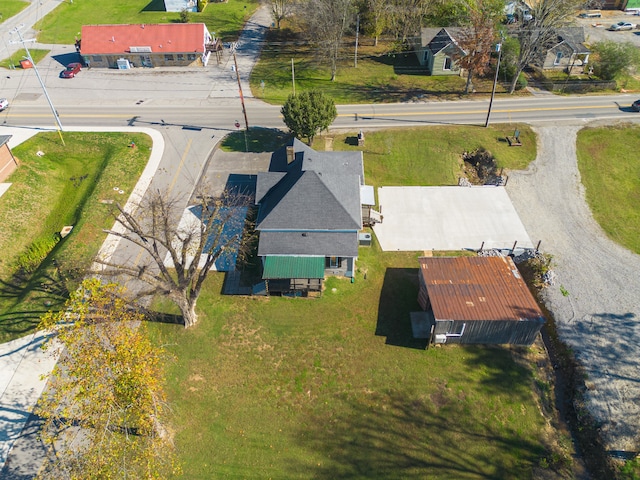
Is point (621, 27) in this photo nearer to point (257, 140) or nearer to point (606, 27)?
point (606, 27)

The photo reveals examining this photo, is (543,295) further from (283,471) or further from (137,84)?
(137,84)

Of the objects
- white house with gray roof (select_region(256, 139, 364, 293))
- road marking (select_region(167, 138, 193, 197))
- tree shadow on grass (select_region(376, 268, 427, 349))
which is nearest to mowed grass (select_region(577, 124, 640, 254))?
tree shadow on grass (select_region(376, 268, 427, 349))

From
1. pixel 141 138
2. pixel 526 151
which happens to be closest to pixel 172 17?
pixel 141 138

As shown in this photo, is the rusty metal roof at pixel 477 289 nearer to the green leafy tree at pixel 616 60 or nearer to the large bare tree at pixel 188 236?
the large bare tree at pixel 188 236

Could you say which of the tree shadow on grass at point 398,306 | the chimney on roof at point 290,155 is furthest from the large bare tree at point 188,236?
the tree shadow on grass at point 398,306

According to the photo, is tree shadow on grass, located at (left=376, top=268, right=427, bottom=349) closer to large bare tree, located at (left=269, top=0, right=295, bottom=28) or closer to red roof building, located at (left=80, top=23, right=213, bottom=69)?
red roof building, located at (left=80, top=23, right=213, bottom=69)

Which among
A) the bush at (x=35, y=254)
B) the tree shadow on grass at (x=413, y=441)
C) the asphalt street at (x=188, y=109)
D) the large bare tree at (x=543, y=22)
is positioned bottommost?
the tree shadow on grass at (x=413, y=441)
